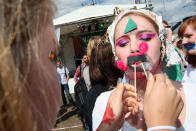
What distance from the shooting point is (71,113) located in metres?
5.11

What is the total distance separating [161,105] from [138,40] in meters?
0.57

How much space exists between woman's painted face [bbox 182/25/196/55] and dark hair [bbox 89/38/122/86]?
3.21 feet

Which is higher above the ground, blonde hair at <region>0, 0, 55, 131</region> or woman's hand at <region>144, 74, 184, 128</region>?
blonde hair at <region>0, 0, 55, 131</region>

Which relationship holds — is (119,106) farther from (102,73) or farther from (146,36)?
(102,73)

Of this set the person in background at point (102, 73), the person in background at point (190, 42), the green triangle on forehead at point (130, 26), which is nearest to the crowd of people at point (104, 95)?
the green triangle on forehead at point (130, 26)

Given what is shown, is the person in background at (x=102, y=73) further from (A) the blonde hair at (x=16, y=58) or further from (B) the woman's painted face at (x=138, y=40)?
(A) the blonde hair at (x=16, y=58)

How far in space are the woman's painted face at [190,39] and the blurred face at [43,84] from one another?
199 centimetres

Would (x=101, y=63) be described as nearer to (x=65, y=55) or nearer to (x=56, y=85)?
(x=56, y=85)

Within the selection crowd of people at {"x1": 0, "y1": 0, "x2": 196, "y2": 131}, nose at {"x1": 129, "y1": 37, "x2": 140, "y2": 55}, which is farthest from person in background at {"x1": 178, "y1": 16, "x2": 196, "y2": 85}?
nose at {"x1": 129, "y1": 37, "x2": 140, "y2": 55}

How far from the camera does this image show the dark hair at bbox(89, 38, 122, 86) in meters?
1.98

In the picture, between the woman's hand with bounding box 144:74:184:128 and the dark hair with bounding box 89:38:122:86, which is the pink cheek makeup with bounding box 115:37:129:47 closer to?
the woman's hand with bounding box 144:74:184:128

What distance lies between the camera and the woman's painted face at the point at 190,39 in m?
2.10

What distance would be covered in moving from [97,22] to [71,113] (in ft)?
12.8

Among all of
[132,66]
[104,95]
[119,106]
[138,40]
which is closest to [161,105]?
[119,106]
